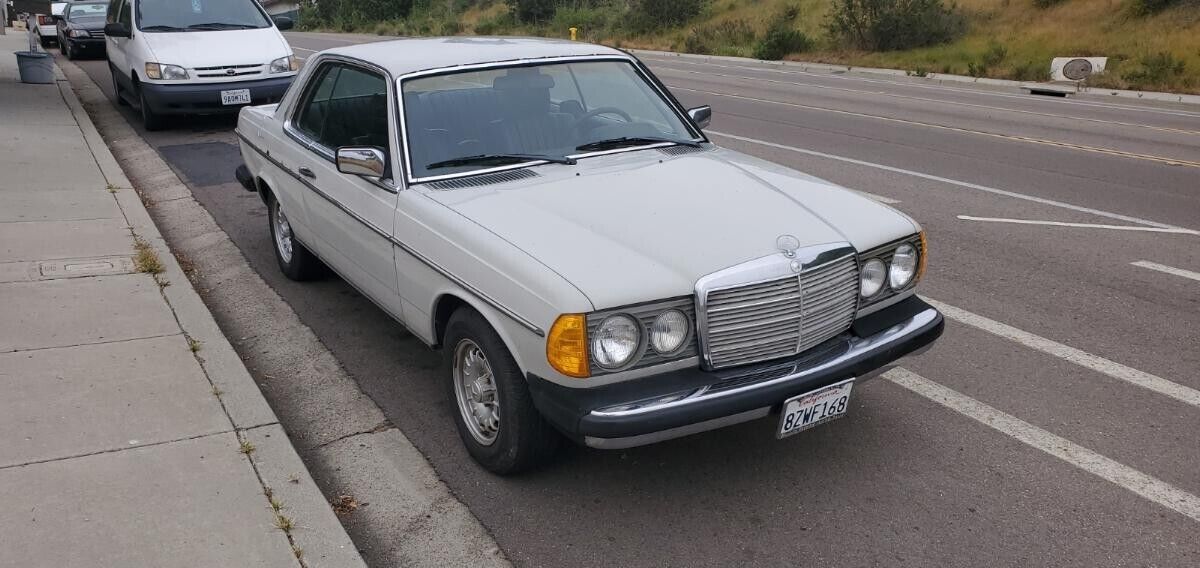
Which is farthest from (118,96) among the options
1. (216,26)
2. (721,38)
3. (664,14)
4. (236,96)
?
(664,14)

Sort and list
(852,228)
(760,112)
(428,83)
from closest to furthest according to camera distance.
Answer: (852,228), (428,83), (760,112)

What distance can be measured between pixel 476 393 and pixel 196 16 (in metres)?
10.4

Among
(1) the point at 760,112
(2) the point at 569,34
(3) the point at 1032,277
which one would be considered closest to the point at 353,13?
(2) the point at 569,34

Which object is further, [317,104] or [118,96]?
[118,96]

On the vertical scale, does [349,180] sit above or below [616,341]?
above

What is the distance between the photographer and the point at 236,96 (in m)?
12.0

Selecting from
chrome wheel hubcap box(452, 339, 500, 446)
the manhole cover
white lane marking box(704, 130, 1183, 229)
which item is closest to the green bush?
the manhole cover

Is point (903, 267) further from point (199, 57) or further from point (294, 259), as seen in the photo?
point (199, 57)

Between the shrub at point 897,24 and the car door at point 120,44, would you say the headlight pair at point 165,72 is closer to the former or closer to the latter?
the car door at point 120,44

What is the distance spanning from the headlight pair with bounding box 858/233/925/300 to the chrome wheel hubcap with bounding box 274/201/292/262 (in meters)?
3.88

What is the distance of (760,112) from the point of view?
15.4 meters

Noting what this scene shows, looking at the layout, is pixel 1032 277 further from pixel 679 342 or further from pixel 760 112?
pixel 760 112

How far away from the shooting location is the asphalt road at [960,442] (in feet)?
12.2

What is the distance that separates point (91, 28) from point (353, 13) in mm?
38304
